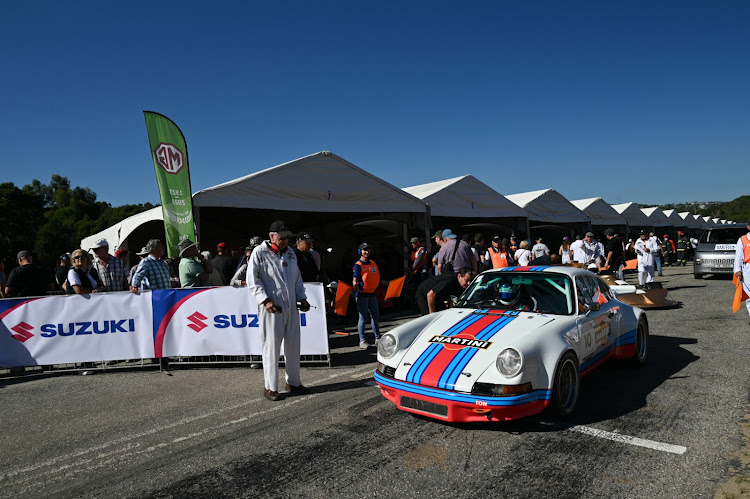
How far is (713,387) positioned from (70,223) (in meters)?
46.2

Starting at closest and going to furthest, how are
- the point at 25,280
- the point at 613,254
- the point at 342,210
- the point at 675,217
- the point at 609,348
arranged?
the point at 609,348 → the point at 25,280 → the point at 342,210 → the point at 613,254 → the point at 675,217

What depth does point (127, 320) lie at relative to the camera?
22.2 ft

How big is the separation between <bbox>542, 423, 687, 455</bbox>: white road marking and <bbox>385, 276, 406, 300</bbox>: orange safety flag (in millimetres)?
6852

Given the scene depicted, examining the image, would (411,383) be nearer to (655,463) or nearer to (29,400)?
(655,463)

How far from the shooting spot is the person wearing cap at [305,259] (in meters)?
7.81

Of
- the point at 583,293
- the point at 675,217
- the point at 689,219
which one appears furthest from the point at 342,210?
the point at 689,219

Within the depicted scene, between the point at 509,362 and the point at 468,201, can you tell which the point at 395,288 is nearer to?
the point at 468,201

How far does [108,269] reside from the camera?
7.57 meters

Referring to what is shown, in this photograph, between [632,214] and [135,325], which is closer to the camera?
[135,325]

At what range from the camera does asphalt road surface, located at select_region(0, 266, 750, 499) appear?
3.08 metres

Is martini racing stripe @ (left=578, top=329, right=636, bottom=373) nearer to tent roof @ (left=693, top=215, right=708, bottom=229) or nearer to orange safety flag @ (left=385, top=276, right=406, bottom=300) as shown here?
orange safety flag @ (left=385, top=276, right=406, bottom=300)

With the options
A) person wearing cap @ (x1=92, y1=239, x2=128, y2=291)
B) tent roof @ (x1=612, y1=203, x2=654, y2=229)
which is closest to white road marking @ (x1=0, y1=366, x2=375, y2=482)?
person wearing cap @ (x1=92, y1=239, x2=128, y2=291)

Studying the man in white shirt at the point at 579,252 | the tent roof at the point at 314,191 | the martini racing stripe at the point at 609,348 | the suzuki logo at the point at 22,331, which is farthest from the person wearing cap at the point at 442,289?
the man in white shirt at the point at 579,252

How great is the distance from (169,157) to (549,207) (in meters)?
15.1
